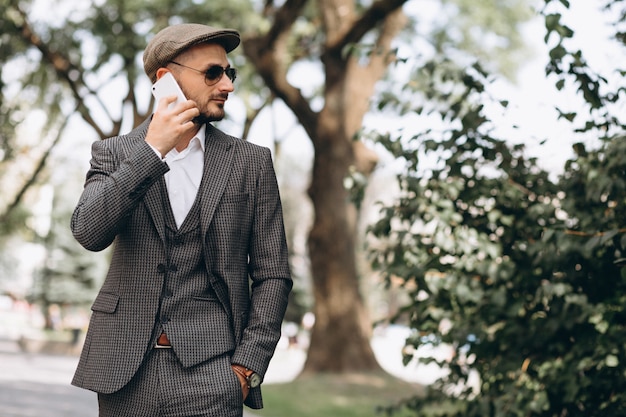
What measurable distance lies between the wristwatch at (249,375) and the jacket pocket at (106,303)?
42 cm

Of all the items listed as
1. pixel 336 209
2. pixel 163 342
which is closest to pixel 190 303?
pixel 163 342

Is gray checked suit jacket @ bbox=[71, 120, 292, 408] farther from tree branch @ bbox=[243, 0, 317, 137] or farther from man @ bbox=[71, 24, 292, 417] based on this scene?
tree branch @ bbox=[243, 0, 317, 137]

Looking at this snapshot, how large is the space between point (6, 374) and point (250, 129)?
34.3 feet

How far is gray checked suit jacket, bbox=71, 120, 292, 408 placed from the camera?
2.93 metres

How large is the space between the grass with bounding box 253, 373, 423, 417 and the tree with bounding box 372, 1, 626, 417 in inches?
249

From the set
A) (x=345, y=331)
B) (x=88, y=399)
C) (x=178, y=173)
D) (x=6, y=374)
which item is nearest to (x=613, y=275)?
(x=178, y=173)

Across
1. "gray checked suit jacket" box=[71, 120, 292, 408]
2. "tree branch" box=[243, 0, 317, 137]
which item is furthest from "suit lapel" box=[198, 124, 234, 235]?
"tree branch" box=[243, 0, 317, 137]

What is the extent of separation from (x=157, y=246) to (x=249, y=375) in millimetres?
491

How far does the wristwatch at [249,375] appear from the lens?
Answer: 307 cm

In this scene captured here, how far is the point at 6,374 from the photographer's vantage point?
17.7 metres

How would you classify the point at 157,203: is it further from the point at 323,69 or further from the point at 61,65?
the point at 61,65

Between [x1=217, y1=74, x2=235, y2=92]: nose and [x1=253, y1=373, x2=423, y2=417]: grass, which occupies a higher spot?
[x1=217, y1=74, x2=235, y2=92]: nose

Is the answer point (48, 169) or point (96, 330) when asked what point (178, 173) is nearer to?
point (96, 330)

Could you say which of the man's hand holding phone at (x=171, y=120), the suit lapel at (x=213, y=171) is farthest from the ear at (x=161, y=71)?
Result: the suit lapel at (x=213, y=171)
